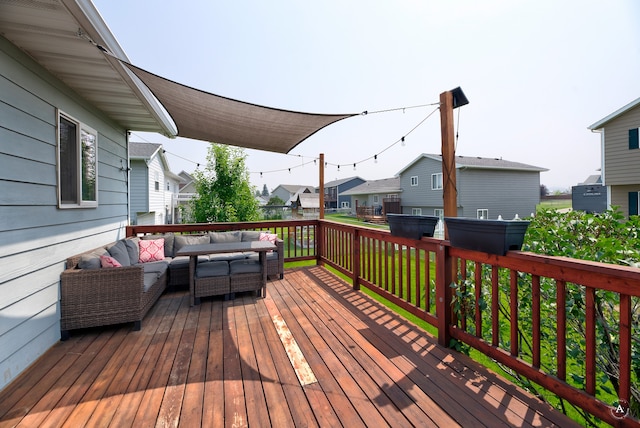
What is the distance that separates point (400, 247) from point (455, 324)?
34.8 inches

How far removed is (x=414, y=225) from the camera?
2639 mm

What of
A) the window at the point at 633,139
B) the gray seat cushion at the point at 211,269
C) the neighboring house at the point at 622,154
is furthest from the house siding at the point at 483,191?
the gray seat cushion at the point at 211,269

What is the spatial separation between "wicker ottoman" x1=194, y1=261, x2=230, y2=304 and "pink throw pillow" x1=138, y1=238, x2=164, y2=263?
3.48ft

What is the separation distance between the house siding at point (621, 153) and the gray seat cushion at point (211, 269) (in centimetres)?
1286

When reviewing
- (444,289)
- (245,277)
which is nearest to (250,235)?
(245,277)

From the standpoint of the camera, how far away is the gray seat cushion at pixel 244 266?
12.1 feet

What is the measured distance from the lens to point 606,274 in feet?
4.41

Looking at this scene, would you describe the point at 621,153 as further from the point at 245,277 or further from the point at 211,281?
the point at 211,281

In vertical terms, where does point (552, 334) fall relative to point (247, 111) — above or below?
below

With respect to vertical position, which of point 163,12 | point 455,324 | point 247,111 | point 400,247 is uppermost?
point 163,12

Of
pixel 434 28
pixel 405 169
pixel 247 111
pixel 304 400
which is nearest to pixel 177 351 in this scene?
pixel 304 400

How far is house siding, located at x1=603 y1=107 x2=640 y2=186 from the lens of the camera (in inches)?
352

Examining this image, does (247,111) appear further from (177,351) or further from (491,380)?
(491,380)

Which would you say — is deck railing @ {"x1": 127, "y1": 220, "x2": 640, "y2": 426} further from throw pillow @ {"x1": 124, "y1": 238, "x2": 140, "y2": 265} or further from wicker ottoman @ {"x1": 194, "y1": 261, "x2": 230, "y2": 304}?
throw pillow @ {"x1": 124, "y1": 238, "x2": 140, "y2": 265}
